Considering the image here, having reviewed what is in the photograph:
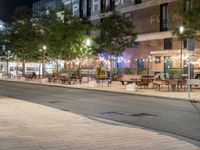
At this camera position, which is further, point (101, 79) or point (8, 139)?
point (101, 79)

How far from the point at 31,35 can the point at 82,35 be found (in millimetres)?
14080

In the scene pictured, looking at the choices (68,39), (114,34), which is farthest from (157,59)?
(68,39)

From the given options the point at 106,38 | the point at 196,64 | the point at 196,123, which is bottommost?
the point at 196,123

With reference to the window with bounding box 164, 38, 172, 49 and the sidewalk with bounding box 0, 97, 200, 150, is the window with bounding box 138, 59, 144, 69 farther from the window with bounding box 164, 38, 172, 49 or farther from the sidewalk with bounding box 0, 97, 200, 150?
the sidewalk with bounding box 0, 97, 200, 150

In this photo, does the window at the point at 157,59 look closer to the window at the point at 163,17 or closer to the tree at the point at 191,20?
the window at the point at 163,17

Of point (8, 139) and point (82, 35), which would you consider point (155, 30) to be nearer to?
point (82, 35)

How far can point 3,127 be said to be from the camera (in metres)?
9.83

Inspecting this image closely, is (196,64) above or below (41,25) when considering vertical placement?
below

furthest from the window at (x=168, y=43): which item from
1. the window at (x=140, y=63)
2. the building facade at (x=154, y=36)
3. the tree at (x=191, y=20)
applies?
the tree at (x=191, y=20)

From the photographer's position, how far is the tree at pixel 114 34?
41656 millimetres

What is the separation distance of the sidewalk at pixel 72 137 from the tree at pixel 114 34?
3028cm

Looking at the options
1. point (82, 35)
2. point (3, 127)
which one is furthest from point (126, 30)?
point (3, 127)

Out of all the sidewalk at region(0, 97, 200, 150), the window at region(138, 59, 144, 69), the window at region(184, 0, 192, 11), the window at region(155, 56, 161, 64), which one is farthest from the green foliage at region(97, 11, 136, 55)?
the sidewalk at region(0, 97, 200, 150)

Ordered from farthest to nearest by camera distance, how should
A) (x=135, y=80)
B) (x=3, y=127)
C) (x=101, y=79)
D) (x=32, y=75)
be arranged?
1. (x=32, y=75)
2. (x=101, y=79)
3. (x=135, y=80)
4. (x=3, y=127)
